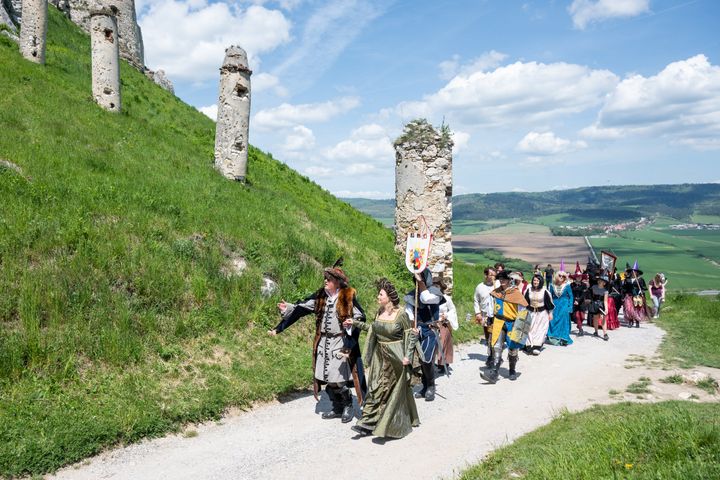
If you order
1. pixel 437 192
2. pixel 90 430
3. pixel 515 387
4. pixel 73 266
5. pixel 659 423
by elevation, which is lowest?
pixel 515 387

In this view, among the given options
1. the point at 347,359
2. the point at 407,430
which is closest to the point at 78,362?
the point at 347,359

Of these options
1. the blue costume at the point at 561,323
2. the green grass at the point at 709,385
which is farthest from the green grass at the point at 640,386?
the blue costume at the point at 561,323

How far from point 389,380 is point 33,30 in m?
22.5

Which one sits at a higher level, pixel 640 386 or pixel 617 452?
pixel 617 452

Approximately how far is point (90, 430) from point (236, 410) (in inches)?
81.5

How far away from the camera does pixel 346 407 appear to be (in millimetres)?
7391

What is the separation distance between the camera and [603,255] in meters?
16.4

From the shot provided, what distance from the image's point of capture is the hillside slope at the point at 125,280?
645cm

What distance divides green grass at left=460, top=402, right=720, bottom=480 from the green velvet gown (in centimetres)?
142

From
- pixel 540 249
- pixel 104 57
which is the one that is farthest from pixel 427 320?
pixel 540 249

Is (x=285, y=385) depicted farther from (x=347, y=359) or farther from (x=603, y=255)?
(x=603, y=255)

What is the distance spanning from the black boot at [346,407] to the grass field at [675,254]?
41547 mm

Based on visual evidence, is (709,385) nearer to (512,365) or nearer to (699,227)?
(512,365)

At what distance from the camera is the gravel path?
5.57 m
